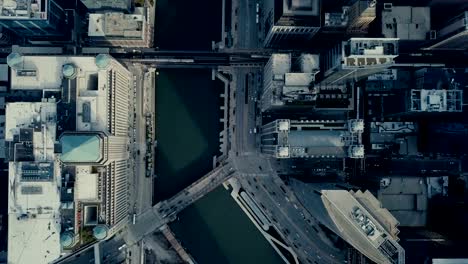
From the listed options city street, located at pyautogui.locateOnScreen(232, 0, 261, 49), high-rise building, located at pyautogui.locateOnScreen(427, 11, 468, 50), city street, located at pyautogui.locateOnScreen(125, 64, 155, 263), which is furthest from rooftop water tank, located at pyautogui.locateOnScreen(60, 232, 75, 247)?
high-rise building, located at pyautogui.locateOnScreen(427, 11, 468, 50)

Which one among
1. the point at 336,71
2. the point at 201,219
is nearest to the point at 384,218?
the point at 336,71

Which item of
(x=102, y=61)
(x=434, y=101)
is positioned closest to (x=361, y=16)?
(x=434, y=101)

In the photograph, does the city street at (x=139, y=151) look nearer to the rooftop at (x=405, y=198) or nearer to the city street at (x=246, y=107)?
the city street at (x=246, y=107)

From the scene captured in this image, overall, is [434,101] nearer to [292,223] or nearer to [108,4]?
[292,223]

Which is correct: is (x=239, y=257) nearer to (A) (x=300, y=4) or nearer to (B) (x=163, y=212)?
(B) (x=163, y=212)

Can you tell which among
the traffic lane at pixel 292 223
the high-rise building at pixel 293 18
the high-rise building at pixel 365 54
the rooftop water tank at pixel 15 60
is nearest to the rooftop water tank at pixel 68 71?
the rooftop water tank at pixel 15 60

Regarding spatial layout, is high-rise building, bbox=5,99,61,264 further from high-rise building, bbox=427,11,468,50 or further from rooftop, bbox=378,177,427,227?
high-rise building, bbox=427,11,468,50
